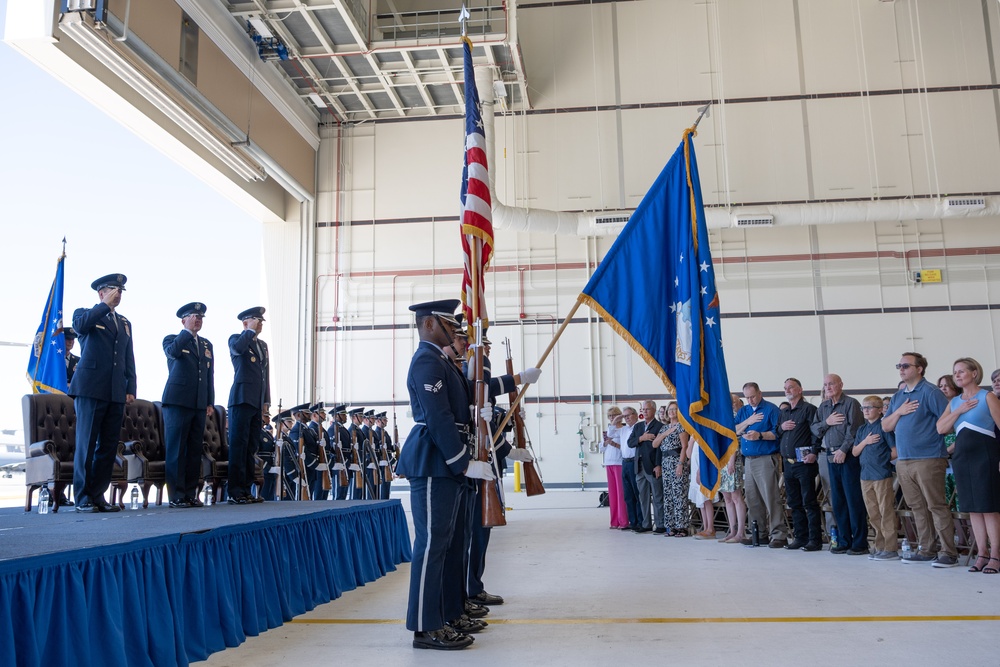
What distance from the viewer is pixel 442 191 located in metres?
14.9

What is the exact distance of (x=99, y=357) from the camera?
4.91 metres

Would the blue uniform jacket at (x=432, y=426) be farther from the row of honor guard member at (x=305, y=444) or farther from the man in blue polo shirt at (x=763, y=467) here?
the row of honor guard member at (x=305, y=444)

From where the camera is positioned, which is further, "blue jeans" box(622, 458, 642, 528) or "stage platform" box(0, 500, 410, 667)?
"blue jeans" box(622, 458, 642, 528)

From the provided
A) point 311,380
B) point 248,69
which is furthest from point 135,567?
point 311,380

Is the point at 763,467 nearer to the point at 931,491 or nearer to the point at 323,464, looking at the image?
the point at 931,491

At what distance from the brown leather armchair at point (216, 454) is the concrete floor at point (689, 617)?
1.94 metres

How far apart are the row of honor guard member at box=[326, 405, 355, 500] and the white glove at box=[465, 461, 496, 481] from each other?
261 inches

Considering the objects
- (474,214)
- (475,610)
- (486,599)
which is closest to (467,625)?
(475,610)

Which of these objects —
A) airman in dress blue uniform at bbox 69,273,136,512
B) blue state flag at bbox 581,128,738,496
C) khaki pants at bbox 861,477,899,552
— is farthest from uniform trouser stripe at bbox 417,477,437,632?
khaki pants at bbox 861,477,899,552

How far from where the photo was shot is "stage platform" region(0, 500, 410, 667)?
2.25 meters

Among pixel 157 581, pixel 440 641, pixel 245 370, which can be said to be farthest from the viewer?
pixel 245 370

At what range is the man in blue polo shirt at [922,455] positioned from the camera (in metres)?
5.40

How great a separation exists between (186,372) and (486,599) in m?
2.70

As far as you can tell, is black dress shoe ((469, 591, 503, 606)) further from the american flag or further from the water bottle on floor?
the water bottle on floor
